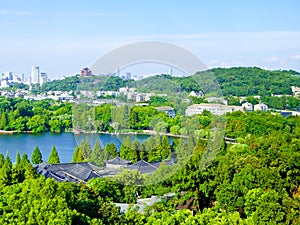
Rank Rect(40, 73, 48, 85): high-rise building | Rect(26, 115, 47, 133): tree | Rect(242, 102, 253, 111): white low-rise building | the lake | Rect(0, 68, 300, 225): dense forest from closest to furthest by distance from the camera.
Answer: Rect(0, 68, 300, 225): dense forest, the lake, Rect(26, 115, 47, 133): tree, Rect(242, 102, 253, 111): white low-rise building, Rect(40, 73, 48, 85): high-rise building

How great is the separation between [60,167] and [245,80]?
19.5 metres

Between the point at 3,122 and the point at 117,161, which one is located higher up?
the point at 117,161

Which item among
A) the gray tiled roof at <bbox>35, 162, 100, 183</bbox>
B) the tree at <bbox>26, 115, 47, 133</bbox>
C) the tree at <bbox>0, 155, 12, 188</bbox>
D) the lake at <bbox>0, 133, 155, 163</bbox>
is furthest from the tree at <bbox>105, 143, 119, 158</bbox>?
the tree at <bbox>26, 115, 47, 133</bbox>

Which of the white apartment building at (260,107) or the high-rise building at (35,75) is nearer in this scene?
the white apartment building at (260,107)

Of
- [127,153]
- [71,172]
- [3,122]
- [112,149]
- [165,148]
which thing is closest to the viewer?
[165,148]

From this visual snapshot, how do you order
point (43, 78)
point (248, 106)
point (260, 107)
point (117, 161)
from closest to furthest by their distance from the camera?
point (117, 161)
point (248, 106)
point (260, 107)
point (43, 78)

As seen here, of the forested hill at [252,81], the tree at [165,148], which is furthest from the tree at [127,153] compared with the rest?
the forested hill at [252,81]

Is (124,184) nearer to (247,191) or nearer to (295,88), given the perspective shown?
(247,191)

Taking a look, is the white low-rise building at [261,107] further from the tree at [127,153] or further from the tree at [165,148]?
the tree at [165,148]

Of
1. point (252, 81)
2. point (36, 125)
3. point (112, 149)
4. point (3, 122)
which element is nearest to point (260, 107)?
point (252, 81)

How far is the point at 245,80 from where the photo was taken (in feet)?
81.5

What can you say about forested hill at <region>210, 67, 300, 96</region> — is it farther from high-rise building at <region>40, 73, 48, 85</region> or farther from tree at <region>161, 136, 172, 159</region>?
high-rise building at <region>40, 73, 48, 85</region>

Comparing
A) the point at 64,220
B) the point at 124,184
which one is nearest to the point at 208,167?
the point at 124,184

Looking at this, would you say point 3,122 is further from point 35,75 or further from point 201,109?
point 35,75
